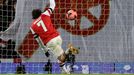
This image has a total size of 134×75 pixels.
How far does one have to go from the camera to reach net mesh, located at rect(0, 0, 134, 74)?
11734 mm

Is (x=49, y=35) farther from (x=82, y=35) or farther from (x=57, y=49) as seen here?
(x=82, y=35)

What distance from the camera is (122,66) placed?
38.3 ft

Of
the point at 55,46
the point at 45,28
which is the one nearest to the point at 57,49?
the point at 55,46

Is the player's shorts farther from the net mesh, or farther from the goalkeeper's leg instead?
the net mesh

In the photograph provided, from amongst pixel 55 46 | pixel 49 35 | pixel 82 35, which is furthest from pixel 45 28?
pixel 82 35

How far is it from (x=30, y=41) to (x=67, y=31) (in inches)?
35.7

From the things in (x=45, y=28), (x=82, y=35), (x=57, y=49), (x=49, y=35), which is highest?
(x=45, y=28)

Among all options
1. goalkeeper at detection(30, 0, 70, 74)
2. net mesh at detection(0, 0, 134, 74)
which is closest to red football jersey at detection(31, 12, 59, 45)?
goalkeeper at detection(30, 0, 70, 74)

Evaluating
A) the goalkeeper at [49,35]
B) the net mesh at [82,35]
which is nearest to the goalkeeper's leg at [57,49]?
the goalkeeper at [49,35]

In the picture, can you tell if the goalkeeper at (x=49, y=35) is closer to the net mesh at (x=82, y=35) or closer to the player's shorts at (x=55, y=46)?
the player's shorts at (x=55, y=46)

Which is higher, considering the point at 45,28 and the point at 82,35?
the point at 45,28

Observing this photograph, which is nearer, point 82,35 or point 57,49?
point 57,49

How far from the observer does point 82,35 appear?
1200 cm

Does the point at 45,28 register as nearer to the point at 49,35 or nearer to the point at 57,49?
the point at 49,35
